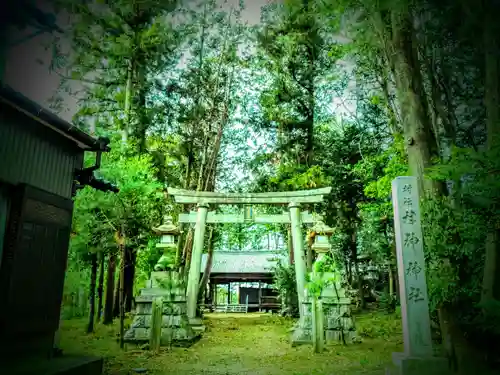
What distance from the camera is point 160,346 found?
9617 millimetres

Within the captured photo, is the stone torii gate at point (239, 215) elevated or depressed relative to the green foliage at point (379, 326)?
elevated

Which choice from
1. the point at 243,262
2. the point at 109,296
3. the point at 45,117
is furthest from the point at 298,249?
the point at 243,262

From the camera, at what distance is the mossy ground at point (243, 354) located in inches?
287

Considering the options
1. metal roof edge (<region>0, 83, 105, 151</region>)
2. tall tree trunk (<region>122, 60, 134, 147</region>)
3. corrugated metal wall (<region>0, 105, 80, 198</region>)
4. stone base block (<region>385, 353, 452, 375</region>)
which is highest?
tall tree trunk (<region>122, 60, 134, 147</region>)

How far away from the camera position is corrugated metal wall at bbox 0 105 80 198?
16.1 ft

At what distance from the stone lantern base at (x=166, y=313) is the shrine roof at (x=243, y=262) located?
12.8 metres

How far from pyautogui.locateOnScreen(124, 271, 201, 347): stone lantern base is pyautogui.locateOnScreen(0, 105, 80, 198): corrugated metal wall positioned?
16.3 feet

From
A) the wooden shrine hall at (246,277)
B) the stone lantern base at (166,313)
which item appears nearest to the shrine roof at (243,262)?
the wooden shrine hall at (246,277)

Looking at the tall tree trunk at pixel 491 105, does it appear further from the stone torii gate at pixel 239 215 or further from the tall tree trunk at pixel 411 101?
the stone torii gate at pixel 239 215

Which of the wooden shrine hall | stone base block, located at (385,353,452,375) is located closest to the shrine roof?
the wooden shrine hall

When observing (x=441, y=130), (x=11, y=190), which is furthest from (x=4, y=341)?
(x=441, y=130)

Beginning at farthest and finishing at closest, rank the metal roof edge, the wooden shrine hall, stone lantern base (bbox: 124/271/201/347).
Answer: the wooden shrine hall < stone lantern base (bbox: 124/271/201/347) < the metal roof edge

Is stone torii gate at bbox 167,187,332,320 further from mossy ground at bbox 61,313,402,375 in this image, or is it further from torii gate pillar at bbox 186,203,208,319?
mossy ground at bbox 61,313,402,375

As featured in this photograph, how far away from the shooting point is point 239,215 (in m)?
12.9
